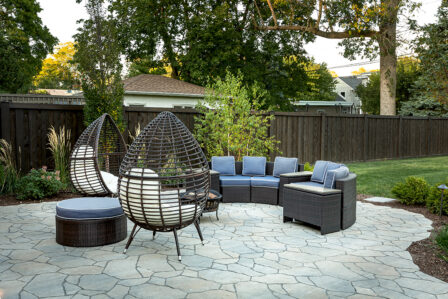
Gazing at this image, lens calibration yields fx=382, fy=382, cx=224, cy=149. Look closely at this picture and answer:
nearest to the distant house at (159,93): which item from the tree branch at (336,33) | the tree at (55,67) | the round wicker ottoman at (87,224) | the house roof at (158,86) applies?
the house roof at (158,86)

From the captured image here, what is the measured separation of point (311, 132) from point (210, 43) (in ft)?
25.5

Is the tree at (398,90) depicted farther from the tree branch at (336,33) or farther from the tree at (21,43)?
the tree at (21,43)

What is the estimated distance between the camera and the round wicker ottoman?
4383 millimetres

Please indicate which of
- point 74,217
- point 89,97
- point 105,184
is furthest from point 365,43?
point 74,217

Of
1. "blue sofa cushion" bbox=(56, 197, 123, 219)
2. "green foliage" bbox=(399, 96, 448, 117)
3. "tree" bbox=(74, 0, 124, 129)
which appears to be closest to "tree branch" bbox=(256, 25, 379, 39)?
"green foliage" bbox=(399, 96, 448, 117)

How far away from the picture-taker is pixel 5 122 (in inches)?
293

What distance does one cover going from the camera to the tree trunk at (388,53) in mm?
14961

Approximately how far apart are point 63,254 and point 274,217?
314 centimetres

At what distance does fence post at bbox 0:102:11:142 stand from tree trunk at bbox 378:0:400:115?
1318cm

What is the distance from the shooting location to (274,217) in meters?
6.00

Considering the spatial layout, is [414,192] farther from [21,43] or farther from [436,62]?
[21,43]

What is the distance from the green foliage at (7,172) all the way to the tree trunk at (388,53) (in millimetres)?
13480

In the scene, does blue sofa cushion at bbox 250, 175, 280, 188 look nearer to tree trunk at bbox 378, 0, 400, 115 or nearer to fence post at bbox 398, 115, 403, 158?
fence post at bbox 398, 115, 403, 158

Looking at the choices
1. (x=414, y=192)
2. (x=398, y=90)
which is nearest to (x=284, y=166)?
(x=414, y=192)
